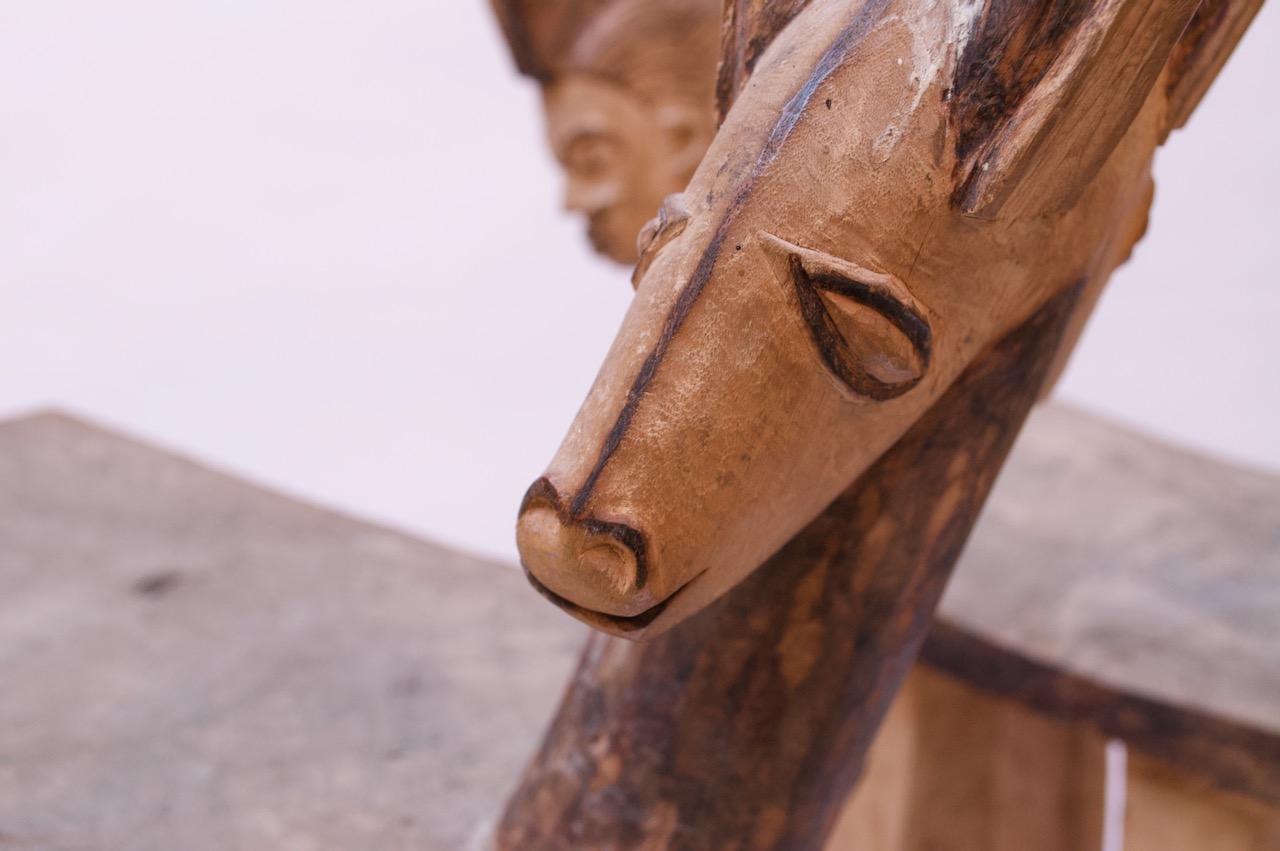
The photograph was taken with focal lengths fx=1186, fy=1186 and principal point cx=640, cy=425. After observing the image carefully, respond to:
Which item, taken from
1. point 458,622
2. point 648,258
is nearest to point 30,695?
point 458,622

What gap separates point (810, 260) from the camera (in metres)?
0.40

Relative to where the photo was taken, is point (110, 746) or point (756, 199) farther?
point (110, 746)

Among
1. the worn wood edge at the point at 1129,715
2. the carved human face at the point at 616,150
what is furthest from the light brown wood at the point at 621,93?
the worn wood edge at the point at 1129,715

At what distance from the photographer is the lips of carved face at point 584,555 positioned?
15.4 inches

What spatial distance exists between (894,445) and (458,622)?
1.95ft

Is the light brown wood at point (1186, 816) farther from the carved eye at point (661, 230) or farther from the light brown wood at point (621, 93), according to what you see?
the carved eye at point (661, 230)

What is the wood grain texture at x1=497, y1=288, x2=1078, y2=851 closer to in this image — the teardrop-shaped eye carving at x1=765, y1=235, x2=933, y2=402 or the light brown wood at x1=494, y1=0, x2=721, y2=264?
the teardrop-shaped eye carving at x1=765, y1=235, x2=933, y2=402

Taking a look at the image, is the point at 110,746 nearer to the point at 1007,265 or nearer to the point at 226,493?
the point at 226,493

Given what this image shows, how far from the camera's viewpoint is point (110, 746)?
0.79 meters

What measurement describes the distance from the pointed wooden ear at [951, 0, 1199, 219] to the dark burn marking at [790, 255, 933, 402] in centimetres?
4

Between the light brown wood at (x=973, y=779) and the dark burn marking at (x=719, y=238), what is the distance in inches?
36.2

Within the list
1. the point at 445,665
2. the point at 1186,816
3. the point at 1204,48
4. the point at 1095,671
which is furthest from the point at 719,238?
the point at 1186,816

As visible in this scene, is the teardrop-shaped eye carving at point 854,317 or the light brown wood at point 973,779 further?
the light brown wood at point 973,779

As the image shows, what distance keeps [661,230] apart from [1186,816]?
3.14 feet
